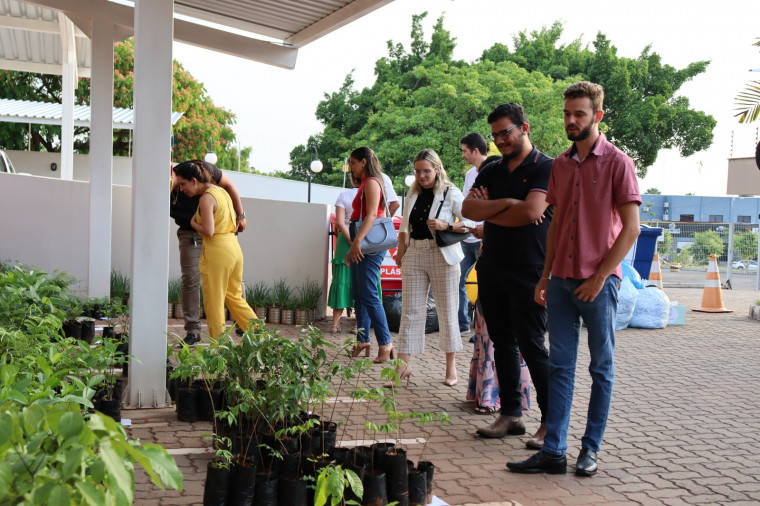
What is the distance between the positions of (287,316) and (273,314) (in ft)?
0.68

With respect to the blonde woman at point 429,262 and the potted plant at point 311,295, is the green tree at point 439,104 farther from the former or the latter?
the blonde woman at point 429,262

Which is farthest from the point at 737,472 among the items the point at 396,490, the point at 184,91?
the point at 184,91

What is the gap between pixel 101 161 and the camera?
1016 cm

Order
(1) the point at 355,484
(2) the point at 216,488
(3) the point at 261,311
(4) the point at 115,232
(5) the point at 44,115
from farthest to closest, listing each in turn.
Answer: (5) the point at 44,115 → (4) the point at 115,232 → (3) the point at 261,311 → (2) the point at 216,488 → (1) the point at 355,484

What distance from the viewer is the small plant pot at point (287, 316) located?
10.9 m

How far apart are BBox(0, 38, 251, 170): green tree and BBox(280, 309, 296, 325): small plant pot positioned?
82.1 ft

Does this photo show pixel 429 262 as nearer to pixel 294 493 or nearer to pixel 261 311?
pixel 294 493

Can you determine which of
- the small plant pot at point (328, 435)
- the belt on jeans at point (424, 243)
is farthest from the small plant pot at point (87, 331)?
the small plant pot at point (328, 435)

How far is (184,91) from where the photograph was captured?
42.3m

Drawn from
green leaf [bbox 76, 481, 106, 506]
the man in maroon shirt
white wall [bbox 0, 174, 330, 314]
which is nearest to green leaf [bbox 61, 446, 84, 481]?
green leaf [bbox 76, 481, 106, 506]

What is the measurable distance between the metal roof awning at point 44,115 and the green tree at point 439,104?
60.9ft

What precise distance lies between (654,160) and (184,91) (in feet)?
92.5

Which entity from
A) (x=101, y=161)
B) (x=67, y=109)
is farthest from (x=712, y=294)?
(x=67, y=109)

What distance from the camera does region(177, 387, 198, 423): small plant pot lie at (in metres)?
5.50
